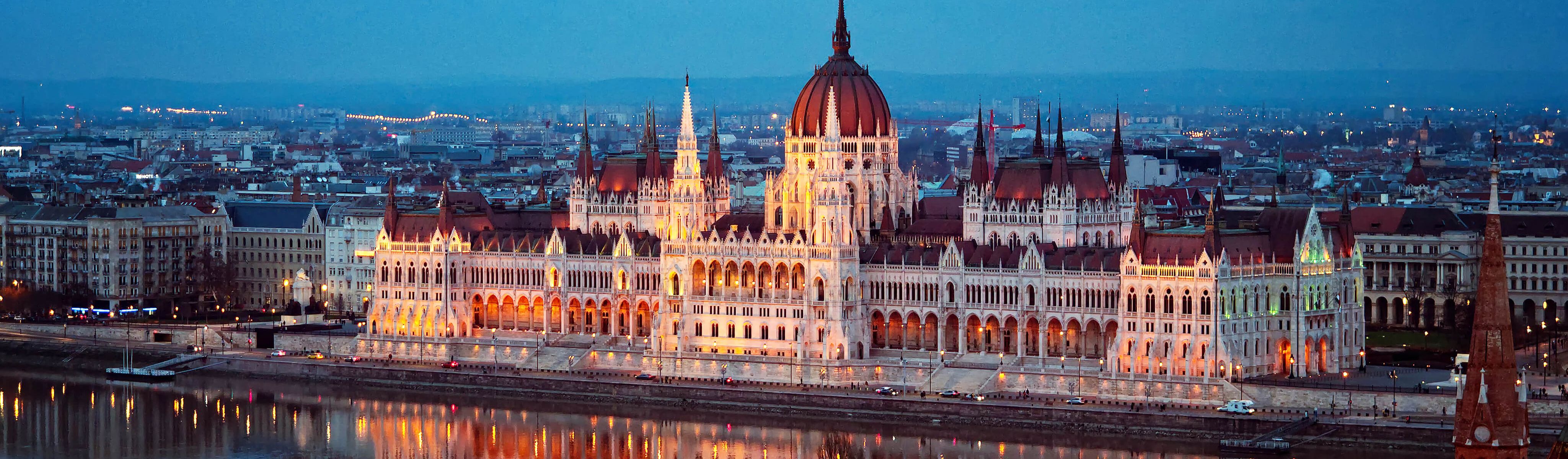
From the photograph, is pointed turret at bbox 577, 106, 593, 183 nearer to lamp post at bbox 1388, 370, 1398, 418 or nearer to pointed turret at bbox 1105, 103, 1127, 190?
pointed turret at bbox 1105, 103, 1127, 190

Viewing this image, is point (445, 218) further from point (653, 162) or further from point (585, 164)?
point (653, 162)

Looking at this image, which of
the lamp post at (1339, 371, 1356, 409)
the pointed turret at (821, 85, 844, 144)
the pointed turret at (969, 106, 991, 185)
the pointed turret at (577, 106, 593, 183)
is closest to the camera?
the lamp post at (1339, 371, 1356, 409)

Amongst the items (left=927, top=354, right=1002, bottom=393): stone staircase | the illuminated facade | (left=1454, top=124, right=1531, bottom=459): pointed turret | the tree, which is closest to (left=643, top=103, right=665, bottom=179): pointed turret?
the illuminated facade

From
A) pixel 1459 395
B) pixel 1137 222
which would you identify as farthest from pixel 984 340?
pixel 1459 395

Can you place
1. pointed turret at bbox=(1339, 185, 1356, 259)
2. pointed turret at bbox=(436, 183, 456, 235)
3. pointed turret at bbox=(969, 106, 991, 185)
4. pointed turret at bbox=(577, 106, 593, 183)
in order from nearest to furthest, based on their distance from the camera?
pointed turret at bbox=(1339, 185, 1356, 259) → pointed turret at bbox=(969, 106, 991, 185) → pointed turret at bbox=(436, 183, 456, 235) → pointed turret at bbox=(577, 106, 593, 183)

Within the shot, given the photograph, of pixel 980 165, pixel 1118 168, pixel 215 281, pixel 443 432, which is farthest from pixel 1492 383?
pixel 215 281

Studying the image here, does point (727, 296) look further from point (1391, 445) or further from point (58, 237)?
point (58, 237)
